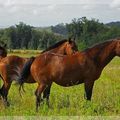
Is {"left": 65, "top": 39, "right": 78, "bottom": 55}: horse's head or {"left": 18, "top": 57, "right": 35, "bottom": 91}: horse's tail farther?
{"left": 65, "top": 39, "right": 78, "bottom": 55}: horse's head

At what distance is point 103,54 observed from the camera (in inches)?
337

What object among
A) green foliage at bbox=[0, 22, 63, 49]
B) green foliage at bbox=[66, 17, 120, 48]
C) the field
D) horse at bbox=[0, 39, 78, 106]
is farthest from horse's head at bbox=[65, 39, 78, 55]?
green foliage at bbox=[0, 22, 63, 49]

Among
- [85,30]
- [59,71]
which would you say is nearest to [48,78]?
[59,71]

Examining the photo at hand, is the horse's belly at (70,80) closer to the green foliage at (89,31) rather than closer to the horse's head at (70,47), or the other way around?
the horse's head at (70,47)

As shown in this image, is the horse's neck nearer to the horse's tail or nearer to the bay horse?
the bay horse

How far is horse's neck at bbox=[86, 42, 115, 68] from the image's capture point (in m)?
8.55

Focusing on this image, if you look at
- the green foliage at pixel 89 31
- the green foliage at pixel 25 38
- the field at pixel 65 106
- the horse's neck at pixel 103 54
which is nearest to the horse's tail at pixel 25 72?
the field at pixel 65 106

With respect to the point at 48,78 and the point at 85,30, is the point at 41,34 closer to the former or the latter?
the point at 85,30

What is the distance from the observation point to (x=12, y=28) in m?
114

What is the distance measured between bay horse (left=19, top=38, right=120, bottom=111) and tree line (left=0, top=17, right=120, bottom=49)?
6384cm

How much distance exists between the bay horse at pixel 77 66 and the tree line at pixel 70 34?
63844 mm

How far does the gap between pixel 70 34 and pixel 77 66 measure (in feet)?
233

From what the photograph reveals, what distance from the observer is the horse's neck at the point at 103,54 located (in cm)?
855

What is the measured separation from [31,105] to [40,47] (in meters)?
87.2
